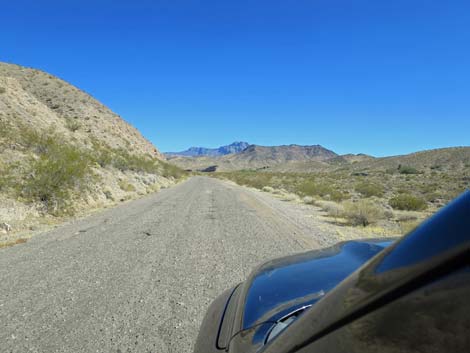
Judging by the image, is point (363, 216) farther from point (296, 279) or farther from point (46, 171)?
point (46, 171)

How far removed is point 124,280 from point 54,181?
8.92 meters

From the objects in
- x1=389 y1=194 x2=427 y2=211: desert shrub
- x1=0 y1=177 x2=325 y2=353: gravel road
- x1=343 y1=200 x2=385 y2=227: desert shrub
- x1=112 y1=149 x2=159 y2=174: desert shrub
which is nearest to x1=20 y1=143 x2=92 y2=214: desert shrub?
x1=0 y1=177 x2=325 y2=353: gravel road

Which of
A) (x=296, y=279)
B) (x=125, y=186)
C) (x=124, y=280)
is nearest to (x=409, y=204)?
(x=124, y=280)

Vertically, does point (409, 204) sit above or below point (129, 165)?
below

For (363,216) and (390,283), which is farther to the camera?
(363,216)

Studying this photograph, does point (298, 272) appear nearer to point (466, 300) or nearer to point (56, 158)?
point (466, 300)

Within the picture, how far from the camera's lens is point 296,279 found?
7.50ft

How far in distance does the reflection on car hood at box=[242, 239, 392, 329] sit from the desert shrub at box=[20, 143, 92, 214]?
11.1 meters

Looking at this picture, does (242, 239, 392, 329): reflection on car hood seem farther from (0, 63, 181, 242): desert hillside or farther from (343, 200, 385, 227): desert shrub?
(0, 63, 181, 242): desert hillside

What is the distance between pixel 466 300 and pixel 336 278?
5.30 ft

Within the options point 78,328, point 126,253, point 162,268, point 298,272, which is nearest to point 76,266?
point 126,253

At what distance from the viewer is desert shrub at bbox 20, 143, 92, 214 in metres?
11.1

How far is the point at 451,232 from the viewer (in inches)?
30.0

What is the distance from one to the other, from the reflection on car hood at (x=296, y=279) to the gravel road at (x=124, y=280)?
1.43 meters
